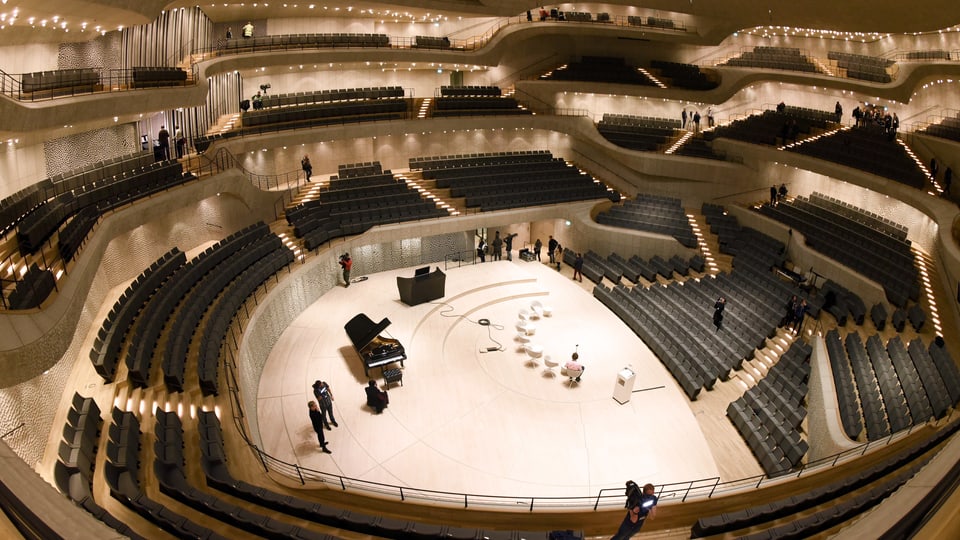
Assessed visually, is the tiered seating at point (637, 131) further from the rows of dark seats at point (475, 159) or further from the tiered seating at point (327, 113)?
the tiered seating at point (327, 113)

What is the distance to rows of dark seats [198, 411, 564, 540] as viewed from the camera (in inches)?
233

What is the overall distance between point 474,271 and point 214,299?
7577 mm

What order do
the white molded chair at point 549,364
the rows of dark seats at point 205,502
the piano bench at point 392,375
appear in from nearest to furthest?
1. the rows of dark seats at point 205,502
2. the piano bench at point 392,375
3. the white molded chair at point 549,364

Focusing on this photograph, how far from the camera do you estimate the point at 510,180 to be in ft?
63.4

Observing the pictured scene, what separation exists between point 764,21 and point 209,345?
24025 mm

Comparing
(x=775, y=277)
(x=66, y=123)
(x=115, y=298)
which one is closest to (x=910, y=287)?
(x=775, y=277)

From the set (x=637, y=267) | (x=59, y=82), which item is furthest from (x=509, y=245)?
(x=59, y=82)

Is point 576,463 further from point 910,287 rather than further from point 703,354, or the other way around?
point 910,287

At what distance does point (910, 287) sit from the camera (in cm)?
1232

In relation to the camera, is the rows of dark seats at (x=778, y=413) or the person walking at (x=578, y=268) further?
the person walking at (x=578, y=268)

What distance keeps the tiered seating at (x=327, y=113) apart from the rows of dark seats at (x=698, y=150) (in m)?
10.2

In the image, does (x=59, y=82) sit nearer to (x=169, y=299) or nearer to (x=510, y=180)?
(x=169, y=299)

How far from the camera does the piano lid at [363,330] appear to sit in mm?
10922

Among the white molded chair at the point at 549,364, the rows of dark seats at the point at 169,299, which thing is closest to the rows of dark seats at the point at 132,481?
the rows of dark seats at the point at 169,299
